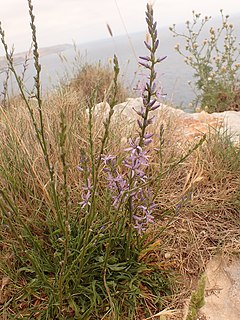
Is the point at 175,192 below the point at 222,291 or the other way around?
the other way around

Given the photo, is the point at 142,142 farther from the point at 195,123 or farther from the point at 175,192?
the point at 195,123

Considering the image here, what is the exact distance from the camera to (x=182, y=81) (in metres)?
11.0

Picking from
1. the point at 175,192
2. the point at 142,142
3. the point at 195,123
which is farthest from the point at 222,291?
the point at 195,123

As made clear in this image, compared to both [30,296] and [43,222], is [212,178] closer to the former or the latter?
[43,222]

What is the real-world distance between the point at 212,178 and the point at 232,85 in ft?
12.2

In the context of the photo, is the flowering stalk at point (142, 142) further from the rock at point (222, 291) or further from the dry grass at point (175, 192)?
the rock at point (222, 291)

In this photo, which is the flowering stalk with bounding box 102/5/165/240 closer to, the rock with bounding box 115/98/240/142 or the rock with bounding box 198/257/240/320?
the rock with bounding box 198/257/240/320

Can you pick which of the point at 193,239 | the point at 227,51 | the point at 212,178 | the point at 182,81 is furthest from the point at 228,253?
the point at 182,81

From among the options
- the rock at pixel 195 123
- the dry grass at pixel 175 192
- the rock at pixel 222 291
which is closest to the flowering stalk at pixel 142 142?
the dry grass at pixel 175 192

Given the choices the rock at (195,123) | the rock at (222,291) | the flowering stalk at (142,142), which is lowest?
the rock at (222,291)

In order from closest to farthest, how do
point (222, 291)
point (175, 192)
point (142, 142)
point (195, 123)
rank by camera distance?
point (142, 142)
point (222, 291)
point (175, 192)
point (195, 123)

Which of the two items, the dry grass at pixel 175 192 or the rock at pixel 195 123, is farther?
the rock at pixel 195 123

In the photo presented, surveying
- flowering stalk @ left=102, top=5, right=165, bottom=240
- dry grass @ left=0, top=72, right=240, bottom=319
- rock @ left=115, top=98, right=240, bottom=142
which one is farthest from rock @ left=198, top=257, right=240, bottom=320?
rock @ left=115, top=98, right=240, bottom=142

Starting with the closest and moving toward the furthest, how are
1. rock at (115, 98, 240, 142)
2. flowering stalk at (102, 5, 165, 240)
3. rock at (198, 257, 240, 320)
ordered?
1. flowering stalk at (102, 5, 165, 240)
2. rock at (198, 257, 240, 320)
3. rock at (115, 98, 240, 142)
